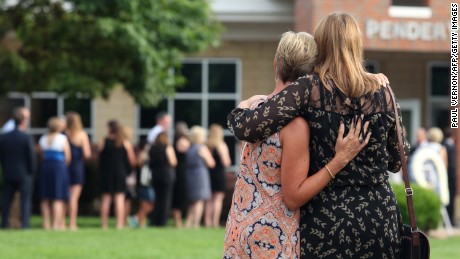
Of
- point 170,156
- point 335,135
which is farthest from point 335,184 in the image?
point 170,156

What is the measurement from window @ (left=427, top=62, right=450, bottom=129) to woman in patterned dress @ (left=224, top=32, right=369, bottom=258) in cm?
2404

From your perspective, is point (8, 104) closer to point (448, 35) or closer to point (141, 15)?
point (141, 15)

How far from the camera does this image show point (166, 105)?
28.9 metres

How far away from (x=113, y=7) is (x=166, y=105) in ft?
30.3

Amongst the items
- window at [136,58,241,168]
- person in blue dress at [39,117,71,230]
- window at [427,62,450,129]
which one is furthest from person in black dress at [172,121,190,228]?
window at [427,62,450,129]

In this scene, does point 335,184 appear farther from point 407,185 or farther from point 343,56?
point 343,56

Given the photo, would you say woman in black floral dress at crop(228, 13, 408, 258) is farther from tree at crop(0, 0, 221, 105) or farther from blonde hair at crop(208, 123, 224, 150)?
blonde hair at crop(208, 123, 224, 150)

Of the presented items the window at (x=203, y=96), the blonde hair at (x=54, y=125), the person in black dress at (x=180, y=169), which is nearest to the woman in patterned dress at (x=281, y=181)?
the blonde hair at (x=54, y=125)

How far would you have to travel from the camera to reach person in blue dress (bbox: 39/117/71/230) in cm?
1839

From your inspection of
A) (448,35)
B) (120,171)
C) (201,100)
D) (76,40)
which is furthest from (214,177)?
(201,100)

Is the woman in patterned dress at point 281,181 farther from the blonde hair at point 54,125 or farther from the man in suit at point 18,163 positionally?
the blonde hair at point 54,125

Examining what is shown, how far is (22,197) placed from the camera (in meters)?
18.5

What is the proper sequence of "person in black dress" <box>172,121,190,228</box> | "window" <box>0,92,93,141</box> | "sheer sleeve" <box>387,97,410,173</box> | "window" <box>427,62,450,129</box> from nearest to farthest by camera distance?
"sheer sleeve" <box>387,97,410,173</box>
"person in black dress" <box>172,121,190,228</box>
"window" <box>0,92,93,141</box>
"window" <box>427,62,450,129</box>

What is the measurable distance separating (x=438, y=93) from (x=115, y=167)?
12403 millimetres
